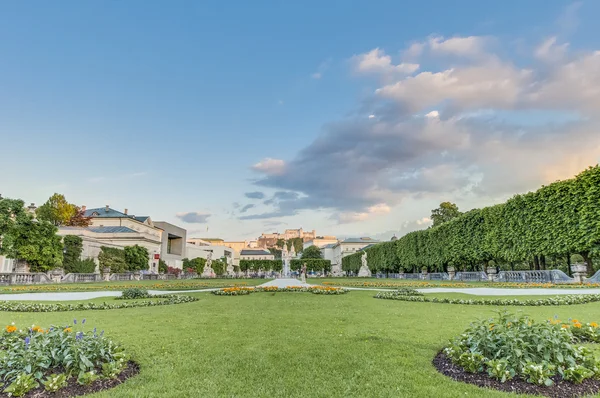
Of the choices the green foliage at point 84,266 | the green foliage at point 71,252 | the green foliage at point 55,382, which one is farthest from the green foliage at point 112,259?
the green foliage at point 55,382

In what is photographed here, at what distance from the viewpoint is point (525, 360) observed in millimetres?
3805

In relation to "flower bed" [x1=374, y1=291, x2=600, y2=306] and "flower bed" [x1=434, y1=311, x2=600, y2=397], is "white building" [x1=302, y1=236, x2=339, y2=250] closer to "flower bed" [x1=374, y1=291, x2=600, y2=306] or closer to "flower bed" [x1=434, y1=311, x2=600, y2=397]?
"flower bed" [x1=374, y1=291, x2=600, y2=306]

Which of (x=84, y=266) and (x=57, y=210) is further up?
(x=57, y=210)

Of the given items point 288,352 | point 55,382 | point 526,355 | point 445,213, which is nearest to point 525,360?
point 526,355

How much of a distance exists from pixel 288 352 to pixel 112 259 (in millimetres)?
50137

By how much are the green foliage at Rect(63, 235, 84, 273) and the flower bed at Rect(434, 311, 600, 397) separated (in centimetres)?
4552

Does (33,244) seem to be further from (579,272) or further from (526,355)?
(579,272)

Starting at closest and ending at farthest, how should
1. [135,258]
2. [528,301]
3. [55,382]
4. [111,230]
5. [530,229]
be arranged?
[55,382]
[528,301]
[530,229]
[135,258]
[111,230]

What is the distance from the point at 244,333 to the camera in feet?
21.0

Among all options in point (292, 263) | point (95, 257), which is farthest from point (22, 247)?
point (292, 263)

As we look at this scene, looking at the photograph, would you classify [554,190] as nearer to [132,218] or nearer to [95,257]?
[95,257]

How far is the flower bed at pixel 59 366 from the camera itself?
3531 millimetres

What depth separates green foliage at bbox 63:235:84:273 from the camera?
132ft

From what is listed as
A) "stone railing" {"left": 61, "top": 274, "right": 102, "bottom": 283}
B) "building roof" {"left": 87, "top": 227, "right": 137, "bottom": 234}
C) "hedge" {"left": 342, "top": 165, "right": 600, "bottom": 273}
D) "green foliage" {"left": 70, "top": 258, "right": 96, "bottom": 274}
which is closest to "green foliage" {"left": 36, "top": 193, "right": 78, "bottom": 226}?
"building roof" {"left": 87, "top": 227, "right": 137, "bottom": 234}
